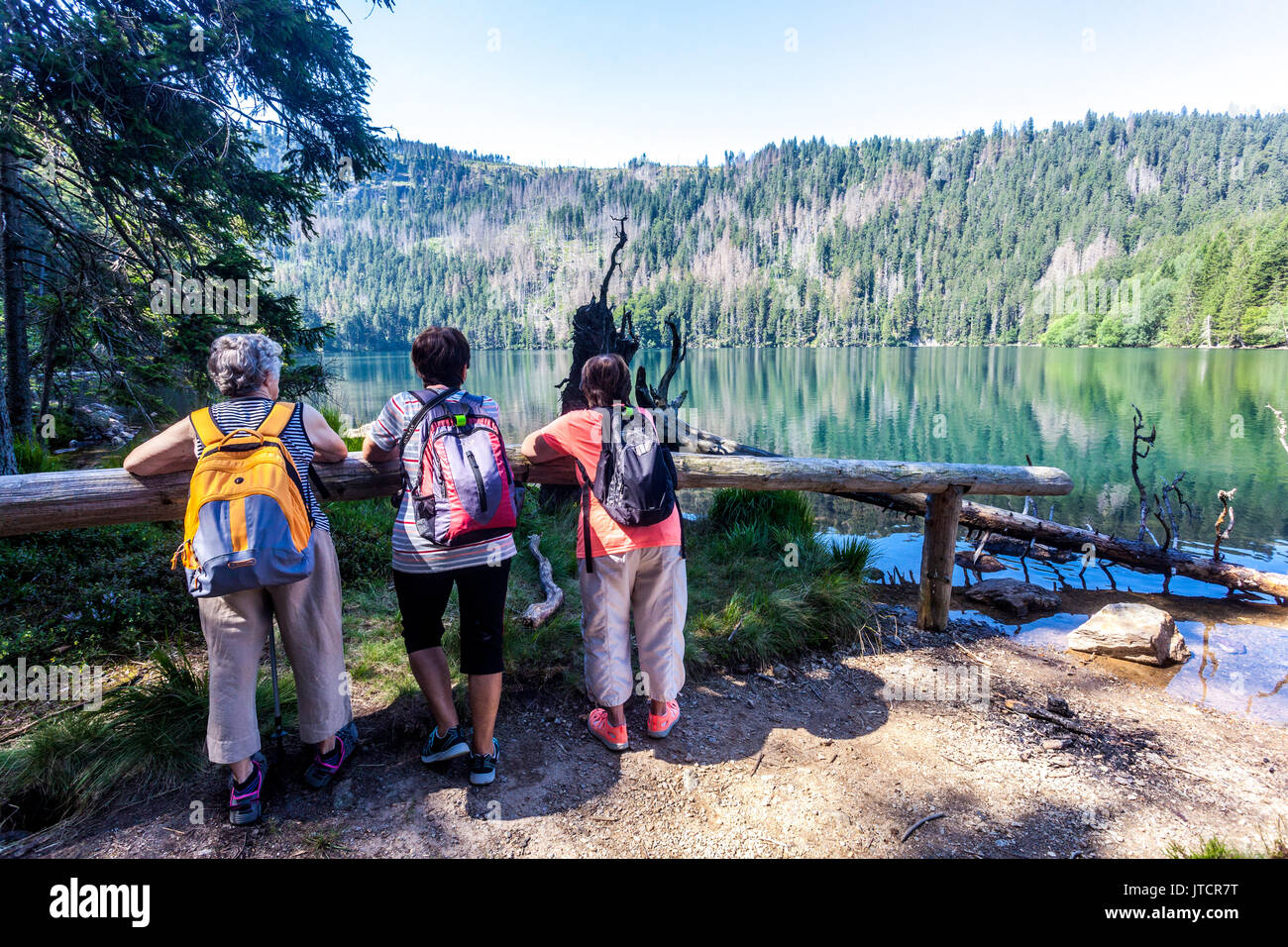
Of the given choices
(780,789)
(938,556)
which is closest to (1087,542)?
(938,556)

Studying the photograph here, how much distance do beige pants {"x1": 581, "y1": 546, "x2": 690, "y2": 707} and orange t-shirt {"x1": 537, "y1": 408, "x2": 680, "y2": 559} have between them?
0.16ft

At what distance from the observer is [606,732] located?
3.37 metres

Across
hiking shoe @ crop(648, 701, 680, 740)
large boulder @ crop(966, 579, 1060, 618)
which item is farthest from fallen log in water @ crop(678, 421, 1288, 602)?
hiking shoe @ crop(648, 701, 680, 740)

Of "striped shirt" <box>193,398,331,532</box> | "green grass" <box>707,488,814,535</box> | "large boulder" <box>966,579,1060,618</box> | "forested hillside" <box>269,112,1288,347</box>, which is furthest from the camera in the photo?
"forested hillside" <box>269,112,1288,347</box>

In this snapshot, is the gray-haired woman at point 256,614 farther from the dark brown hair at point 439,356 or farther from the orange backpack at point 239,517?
the dark brown hair at point 439,356

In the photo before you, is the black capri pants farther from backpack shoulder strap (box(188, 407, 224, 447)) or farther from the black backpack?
backpack shoulder strap (box(188, 407, 224, 447))

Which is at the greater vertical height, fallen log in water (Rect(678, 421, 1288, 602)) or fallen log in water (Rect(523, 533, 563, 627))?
fallen log in water (Rect(523, 533, 563, 627))

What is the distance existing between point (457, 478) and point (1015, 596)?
7.03 meters

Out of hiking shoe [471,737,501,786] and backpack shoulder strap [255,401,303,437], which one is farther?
hiking shoe [471,737,501,786]

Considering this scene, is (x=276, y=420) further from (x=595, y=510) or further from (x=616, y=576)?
(x=616, y=576)

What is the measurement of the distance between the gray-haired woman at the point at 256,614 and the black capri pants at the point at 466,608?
0.29 metres

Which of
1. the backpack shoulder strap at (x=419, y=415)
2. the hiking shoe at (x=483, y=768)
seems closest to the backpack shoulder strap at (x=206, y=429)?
the backpack shoulder strap at (x=419, y=415)

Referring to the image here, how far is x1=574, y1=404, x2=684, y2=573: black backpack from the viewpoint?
9.77ft
